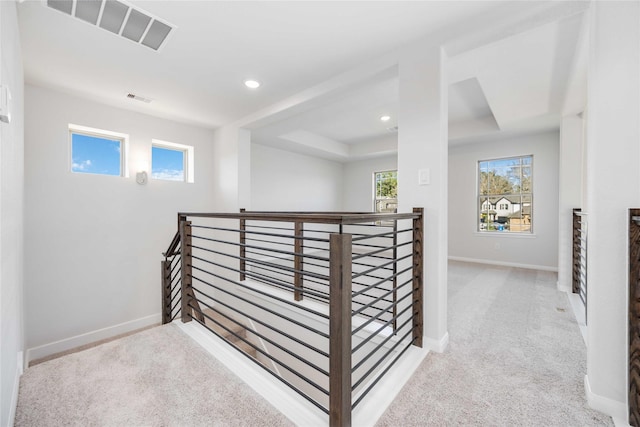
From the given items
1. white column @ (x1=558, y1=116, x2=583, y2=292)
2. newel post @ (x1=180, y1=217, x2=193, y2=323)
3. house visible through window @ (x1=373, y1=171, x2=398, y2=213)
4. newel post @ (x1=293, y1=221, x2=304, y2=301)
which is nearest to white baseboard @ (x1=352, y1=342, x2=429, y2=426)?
newel post @ (x1=293, y1=221, x2=304, y2=301)

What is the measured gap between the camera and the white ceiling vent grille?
6.01ft

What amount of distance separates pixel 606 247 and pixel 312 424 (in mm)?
1710

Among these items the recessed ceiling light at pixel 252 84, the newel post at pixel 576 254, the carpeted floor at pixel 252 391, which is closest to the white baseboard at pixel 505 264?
the newel post at pixel 576 254

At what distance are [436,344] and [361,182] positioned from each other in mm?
5477

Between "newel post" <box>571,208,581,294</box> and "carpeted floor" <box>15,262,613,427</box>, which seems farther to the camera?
"newel post" <box>571,208,581,294</box>

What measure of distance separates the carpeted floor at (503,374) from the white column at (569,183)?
2.40 ft

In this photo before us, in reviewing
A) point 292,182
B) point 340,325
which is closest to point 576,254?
point 340,325

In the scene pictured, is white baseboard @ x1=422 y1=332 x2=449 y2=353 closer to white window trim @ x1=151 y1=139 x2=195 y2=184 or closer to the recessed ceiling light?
the recessed ceiling light

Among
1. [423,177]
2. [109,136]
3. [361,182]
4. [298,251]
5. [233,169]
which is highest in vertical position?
[109,136]

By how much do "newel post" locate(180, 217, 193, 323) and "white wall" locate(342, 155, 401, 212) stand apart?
5207 mm

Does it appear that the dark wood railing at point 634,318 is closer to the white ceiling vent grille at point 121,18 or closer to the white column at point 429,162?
the white column at point 429,162

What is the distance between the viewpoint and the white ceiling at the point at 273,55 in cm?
190

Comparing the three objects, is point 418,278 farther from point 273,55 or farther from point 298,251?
point 273,55

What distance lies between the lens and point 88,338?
11.4ft
